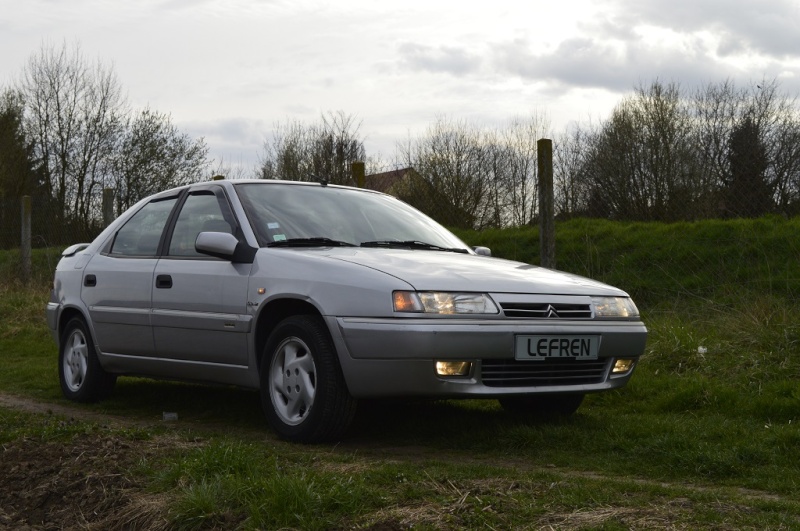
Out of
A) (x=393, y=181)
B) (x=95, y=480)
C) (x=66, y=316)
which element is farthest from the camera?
(x=393, y=181)

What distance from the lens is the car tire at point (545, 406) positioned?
20.7 feet

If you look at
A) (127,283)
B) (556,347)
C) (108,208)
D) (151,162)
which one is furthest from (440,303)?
(151,162)

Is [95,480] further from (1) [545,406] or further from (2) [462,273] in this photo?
(1) [545,406]

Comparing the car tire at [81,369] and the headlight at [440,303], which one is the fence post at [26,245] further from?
the headlight at [440,303]

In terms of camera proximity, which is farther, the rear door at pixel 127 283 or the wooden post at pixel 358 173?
the wooden post at pixel 358 173

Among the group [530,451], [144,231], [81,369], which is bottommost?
[530,451]

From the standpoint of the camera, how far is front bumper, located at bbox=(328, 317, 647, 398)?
16.4ft

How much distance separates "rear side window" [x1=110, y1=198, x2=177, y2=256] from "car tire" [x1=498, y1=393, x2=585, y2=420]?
2548mm

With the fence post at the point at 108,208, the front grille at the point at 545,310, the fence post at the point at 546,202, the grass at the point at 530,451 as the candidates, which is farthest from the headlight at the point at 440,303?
the fence post at the point at 108,208

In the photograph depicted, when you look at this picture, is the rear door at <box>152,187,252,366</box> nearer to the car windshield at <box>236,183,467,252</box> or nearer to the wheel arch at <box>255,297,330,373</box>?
the wheel arch at <box>255,297,330,373</box>

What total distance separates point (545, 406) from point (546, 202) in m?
2.97

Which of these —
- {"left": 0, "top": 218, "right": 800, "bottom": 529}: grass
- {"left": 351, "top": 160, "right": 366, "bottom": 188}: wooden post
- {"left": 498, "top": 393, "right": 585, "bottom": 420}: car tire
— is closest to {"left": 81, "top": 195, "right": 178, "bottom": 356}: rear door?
{"left": 0, "top": 218, "right": 800, "bottom": 529}: grass

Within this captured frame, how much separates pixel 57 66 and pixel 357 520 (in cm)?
3262

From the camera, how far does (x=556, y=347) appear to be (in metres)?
5.35
